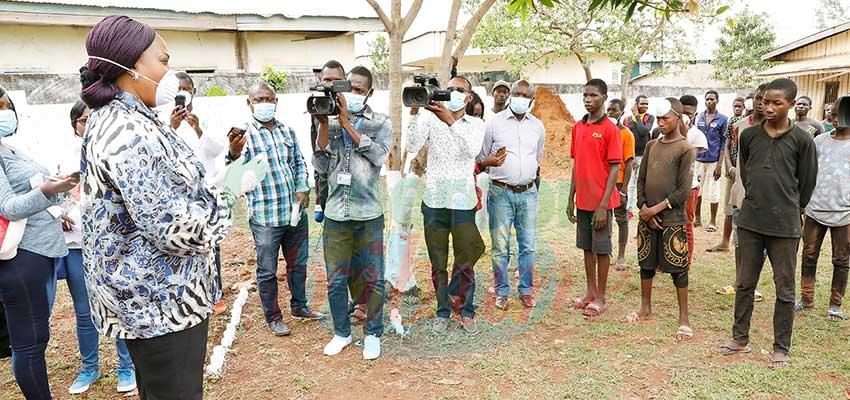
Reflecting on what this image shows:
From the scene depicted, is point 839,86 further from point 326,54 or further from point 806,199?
point 806,199

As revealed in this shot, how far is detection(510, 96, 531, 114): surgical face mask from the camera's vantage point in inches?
178

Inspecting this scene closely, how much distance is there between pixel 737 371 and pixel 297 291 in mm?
3142

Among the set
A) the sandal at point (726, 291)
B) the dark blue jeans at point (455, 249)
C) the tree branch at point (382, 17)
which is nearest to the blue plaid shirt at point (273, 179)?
the dark blue jeans at point (455, 249)

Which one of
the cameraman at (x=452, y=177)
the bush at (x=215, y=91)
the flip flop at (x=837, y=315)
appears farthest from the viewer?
the bush at (x=215, y=91)

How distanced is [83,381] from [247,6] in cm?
934

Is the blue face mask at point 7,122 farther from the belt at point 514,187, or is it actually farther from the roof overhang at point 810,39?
the roof overhang at point 810,39

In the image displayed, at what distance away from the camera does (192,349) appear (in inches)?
80.5

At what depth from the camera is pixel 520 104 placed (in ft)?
14.9

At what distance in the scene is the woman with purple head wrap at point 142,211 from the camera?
5.88 feet

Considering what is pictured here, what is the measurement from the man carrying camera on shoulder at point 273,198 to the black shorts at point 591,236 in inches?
86.2

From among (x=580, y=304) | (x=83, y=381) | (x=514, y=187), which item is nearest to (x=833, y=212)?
(x=580, y=304)

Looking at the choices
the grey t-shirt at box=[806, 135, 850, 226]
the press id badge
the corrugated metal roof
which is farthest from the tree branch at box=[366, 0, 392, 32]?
the corrugated metal roof

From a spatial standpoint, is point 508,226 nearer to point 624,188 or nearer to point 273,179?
point 624,188

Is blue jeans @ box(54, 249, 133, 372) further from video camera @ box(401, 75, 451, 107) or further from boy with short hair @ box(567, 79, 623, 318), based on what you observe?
boy with short hair @ box(567, 79, 623, 318)
